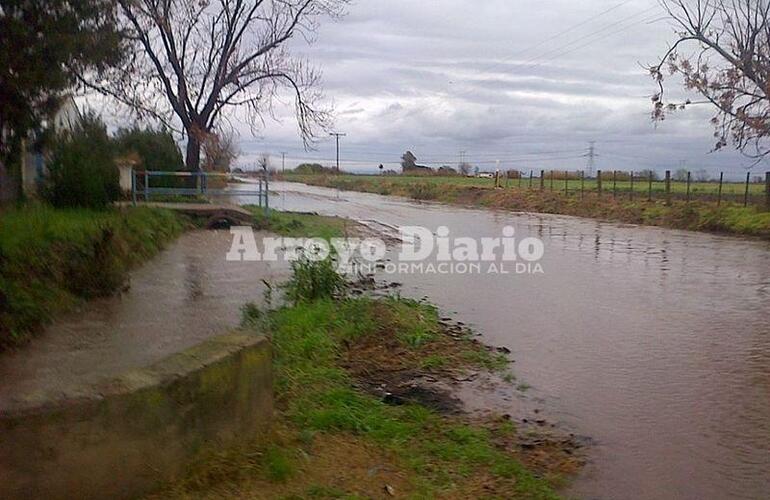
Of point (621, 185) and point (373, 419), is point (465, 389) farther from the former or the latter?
point (621, 185)

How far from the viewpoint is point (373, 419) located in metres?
6.32

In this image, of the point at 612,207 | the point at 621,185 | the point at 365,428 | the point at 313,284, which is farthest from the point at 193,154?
the point at 621,185

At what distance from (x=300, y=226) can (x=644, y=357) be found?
14726mm

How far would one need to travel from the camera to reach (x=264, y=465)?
4.97 metres

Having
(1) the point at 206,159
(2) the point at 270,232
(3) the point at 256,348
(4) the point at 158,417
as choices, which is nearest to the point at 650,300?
(3) the point at 256,348

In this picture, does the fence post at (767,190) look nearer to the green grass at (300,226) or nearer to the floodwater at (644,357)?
the floodwater at (644,357)

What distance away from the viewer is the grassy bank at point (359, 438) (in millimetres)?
4855

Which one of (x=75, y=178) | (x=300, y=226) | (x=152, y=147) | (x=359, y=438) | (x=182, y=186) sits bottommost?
(x=359, y=438)

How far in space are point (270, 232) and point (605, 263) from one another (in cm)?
904

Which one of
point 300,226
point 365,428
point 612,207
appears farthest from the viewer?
point 612,207

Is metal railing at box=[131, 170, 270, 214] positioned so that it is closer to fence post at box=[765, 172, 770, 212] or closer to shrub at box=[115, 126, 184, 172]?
shrub at box=[115, 126, 184, 172]

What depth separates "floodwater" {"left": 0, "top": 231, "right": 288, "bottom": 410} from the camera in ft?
20.4

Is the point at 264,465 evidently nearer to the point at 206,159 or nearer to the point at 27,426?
the point at 27,426

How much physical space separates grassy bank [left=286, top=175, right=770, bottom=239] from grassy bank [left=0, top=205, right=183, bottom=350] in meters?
22.9
